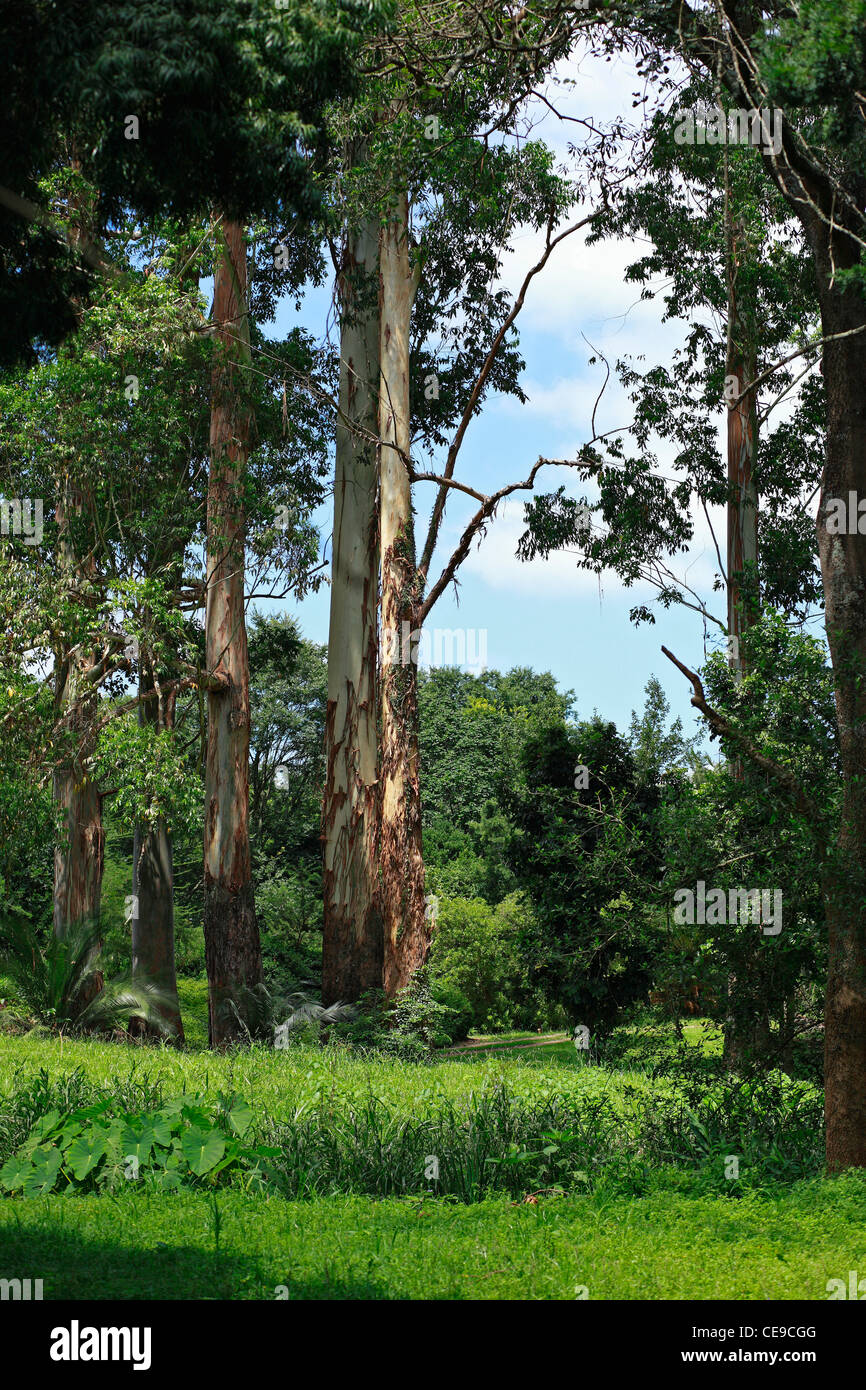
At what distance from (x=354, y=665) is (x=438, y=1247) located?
41.1 feet

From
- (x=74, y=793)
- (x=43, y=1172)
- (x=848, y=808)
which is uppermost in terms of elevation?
(x=74, y=793)

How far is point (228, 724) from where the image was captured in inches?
664

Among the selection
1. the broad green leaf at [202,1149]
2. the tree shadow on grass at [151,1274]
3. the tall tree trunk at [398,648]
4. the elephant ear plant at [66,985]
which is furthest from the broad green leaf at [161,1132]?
the tall tree trunk at [398,648]

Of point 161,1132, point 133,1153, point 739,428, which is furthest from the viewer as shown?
point 739,428

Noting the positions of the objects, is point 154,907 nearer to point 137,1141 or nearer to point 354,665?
point 354,665

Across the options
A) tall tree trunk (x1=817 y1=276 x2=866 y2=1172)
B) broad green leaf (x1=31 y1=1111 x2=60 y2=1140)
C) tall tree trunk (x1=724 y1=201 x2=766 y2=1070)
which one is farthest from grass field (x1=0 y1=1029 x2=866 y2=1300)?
tall tree trunk (x1=724 y1=201 x2=766 y2=1070)

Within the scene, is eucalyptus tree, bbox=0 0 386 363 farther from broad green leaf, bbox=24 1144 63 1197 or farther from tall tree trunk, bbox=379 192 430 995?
tall tree trunk, bbox=379 192 430 995

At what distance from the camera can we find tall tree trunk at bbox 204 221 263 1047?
53.9 feet

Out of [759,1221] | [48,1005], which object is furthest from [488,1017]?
[759,1221]

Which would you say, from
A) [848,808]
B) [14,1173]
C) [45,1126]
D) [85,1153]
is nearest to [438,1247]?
[85,1153]

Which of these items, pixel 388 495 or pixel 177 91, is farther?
pixel 388 495

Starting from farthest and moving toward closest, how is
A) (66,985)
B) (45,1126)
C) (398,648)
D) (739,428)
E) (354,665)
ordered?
(739,428)
(354,665)
(398,648)
(66,985)
(45,1126)
